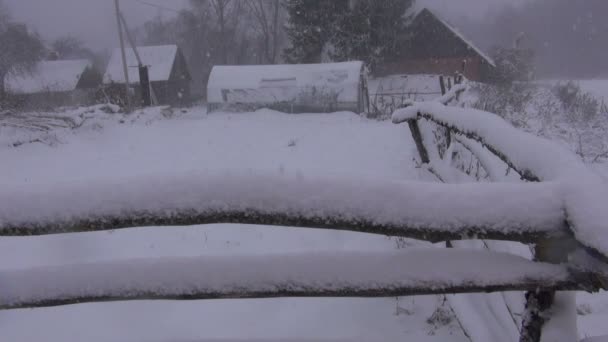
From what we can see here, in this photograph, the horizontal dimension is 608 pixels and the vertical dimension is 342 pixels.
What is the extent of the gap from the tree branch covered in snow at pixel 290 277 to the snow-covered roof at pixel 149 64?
108ft

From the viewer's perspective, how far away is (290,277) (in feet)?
4.16

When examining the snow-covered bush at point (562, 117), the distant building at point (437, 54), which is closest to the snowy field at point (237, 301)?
the snow-covered bush at point (562, 117)

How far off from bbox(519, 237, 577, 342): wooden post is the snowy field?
16.1 inches

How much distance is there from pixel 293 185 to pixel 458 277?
558 millimetres

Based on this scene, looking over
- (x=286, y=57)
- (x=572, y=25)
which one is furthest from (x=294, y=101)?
(x=572, y=25)

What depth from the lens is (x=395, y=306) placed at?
2.86 metres

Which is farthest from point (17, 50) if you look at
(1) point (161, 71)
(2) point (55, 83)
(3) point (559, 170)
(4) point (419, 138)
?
(3) point (559, 170)

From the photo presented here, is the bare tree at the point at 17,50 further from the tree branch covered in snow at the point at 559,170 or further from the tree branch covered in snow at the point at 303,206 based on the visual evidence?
the tree branch covered in snow at the point at 559,170

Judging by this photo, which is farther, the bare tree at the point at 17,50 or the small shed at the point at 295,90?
the bare tree at the point at 17,50

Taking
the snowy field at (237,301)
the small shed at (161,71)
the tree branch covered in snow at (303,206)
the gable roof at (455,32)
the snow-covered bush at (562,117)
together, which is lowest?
the snowy field at (237,301)

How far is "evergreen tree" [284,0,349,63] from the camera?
102ft

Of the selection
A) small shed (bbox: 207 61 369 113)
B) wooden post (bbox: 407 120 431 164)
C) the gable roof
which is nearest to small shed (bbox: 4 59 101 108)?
small shed (bbox: 207 61 369 113)

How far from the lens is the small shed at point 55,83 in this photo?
30047 mm

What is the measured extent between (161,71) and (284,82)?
1869 centimetres
